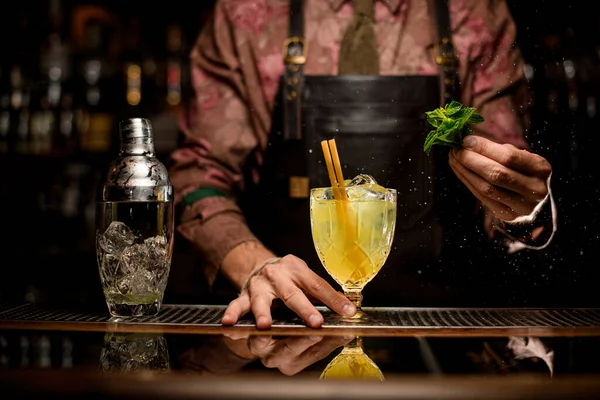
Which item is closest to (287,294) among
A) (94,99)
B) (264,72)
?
(264,72)

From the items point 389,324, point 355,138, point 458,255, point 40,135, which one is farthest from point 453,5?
point 40,135

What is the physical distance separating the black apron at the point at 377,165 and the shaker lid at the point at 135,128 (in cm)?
57

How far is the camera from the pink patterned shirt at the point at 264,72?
1.72 metres

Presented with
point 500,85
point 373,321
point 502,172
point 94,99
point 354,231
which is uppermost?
point 94,99

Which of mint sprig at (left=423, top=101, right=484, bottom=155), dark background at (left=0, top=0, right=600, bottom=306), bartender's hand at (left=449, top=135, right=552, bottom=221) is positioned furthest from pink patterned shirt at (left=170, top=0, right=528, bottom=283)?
dark background at (left=0, top=0, right=600, bottom=306)

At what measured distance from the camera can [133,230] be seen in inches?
50.8

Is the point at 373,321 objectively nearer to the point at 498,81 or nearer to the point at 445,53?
the point at 498,81

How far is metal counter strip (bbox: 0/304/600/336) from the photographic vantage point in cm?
117

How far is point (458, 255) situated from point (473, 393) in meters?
1.00

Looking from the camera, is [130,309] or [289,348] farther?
[130,309]

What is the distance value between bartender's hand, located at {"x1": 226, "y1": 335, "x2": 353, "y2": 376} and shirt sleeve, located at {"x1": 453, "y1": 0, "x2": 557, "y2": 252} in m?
0.68

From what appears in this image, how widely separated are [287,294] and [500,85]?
→ 82 centimetres

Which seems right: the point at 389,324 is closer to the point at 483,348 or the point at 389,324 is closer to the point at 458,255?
the point at 483,348

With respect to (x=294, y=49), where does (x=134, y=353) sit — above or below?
below
